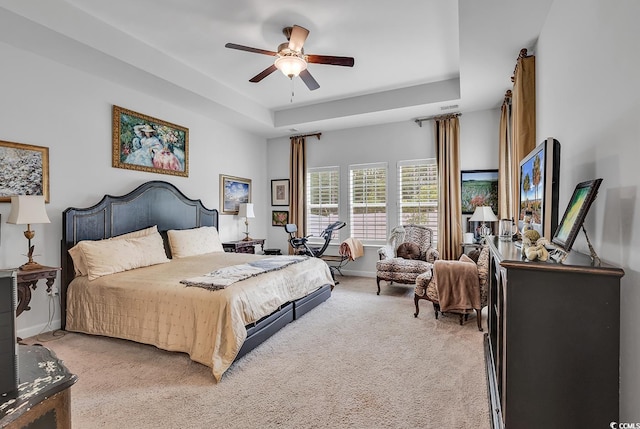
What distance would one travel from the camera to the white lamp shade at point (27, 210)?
291cm

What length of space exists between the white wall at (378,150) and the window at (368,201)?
0.11 metres

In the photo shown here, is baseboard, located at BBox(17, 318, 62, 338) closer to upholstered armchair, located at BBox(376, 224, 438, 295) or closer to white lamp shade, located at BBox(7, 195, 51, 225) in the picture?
white lamp shade, located at BBox(7, 195, 51, 225)

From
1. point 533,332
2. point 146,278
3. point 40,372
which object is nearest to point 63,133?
point 146,278

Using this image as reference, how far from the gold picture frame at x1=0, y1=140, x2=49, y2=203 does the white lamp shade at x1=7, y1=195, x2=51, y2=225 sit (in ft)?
1.03

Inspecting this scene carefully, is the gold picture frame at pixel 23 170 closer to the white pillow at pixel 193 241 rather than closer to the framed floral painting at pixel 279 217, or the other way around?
the white pillow at pixel 193 241

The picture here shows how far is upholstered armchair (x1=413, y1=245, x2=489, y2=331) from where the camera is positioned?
3.43 metres

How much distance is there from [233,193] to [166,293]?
3556 mm

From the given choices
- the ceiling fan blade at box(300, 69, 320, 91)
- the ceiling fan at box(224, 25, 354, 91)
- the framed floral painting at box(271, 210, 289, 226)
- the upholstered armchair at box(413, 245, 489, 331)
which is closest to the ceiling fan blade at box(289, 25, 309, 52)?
the ceiling fan at box(224, 25, 354, 91)

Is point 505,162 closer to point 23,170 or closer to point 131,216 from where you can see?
point 131,216

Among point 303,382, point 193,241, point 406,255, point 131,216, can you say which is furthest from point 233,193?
point 303,382

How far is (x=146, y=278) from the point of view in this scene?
10.5 ft

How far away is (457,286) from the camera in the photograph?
3523mm

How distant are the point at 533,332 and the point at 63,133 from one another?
15.2 feet

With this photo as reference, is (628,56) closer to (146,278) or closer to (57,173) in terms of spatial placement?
(146,278)
